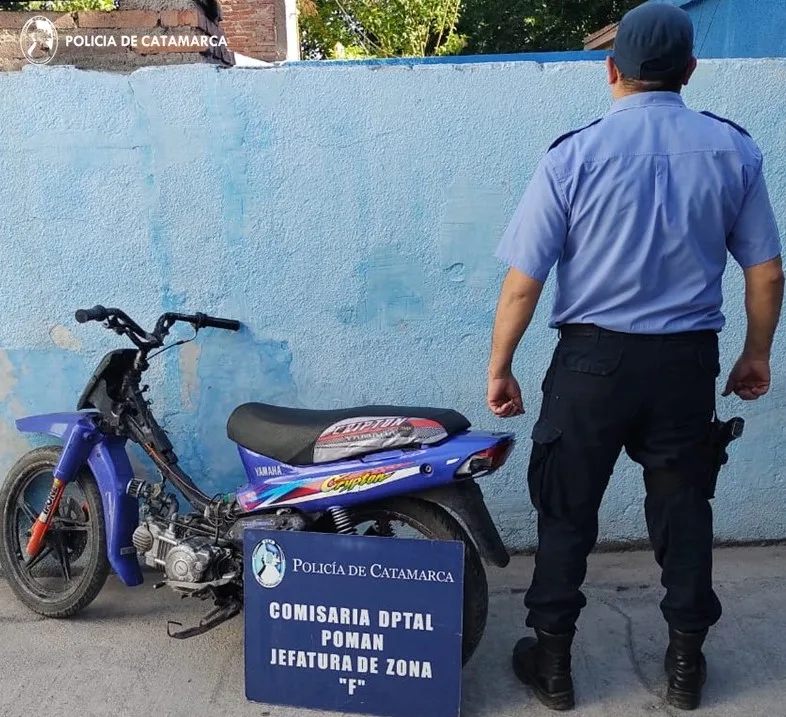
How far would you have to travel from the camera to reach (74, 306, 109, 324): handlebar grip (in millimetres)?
2953

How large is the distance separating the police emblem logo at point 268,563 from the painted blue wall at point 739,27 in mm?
3943

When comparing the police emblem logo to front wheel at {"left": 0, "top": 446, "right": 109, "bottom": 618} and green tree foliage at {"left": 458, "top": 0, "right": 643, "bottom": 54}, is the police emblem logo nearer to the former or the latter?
front wheel at {"left": 0, "top": 446, "right": 109, "bottom": 618}

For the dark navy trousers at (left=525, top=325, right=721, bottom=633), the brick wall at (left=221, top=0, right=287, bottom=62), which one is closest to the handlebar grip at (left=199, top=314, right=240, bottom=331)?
the dark navy trousers at (left=525, top=325, right=721, bottom=633)

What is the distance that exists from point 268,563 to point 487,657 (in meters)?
0.88

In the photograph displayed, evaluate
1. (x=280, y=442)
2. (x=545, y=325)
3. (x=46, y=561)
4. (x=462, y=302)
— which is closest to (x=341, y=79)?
(x=462, y=302)

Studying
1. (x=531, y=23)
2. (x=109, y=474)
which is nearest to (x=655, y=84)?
(x=109, y=474)

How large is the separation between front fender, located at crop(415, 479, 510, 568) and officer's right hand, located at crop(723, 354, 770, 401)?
88 cm

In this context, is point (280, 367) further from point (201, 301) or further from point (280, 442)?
point (280, 442)

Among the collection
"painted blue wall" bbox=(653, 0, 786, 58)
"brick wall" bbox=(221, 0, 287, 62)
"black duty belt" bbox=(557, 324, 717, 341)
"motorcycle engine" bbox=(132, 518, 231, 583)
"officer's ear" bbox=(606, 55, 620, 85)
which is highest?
"brick wall" bbox=(221, 0, 287, 62)

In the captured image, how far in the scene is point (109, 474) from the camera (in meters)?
3.19

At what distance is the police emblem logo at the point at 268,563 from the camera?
Result: 268 cm

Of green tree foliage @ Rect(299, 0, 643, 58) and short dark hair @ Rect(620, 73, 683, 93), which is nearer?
short dark hair @ Rect(620, 73, 683, 93)

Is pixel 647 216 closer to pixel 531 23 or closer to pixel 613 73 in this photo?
pixel 613 73

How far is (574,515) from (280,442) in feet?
3.20
